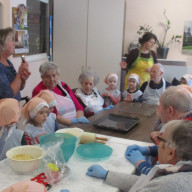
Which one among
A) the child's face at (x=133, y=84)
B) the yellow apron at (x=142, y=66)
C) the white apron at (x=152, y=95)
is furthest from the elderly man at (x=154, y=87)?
the yellow apron at (x=142, y=66)

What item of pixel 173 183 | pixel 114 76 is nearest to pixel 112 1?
pixel 114 76

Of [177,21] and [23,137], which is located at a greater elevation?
[177,21]

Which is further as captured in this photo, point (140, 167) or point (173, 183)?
point (140, 167)

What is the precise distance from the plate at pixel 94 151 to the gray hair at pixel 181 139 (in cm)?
58

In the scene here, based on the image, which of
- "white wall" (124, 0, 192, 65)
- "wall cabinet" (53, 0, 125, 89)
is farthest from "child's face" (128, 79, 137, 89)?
"white wall" (124, 0, 192, 65)

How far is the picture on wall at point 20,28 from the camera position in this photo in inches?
144

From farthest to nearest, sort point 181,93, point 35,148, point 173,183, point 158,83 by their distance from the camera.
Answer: point 158,83, point 181,93, point 35,148, point 173,183

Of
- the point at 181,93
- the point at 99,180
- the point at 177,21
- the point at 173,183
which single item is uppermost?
the point at 177,21

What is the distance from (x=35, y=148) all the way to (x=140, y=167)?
1.86 feet

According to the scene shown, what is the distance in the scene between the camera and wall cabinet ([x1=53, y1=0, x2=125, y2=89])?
4.45 metres

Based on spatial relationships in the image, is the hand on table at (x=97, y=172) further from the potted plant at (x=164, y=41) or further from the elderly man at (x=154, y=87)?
the potted plant at (x=164, y=41)

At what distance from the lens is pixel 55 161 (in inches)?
52.1

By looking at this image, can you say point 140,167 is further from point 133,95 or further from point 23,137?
point 133,95

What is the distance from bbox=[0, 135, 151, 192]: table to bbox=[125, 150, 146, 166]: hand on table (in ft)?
0.07
